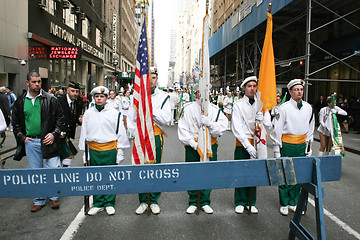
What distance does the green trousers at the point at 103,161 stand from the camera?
438 centimetres

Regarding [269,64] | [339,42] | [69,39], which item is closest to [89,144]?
[269,64]

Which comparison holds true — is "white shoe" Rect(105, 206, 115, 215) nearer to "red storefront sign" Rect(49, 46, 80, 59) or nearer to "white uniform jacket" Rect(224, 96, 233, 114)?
"white uniform jacket" Rect(224, 96, 233, 114)

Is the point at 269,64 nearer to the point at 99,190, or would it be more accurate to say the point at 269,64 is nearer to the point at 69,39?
the point at 99,190

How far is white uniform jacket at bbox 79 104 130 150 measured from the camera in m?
4.31

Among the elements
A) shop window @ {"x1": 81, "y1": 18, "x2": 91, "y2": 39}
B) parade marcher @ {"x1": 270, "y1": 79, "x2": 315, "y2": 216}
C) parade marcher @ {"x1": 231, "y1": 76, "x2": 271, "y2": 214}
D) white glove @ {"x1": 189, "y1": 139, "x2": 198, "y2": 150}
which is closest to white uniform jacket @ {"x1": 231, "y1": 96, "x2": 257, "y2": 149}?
parade marcher @ {"x1": 231, "y1": 76, "x2": 271, "y2": 214}

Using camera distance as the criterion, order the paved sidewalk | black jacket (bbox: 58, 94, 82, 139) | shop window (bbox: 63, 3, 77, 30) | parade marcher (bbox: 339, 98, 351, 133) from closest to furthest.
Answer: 1. black jacket (bbox: 58, 94, 82, 139)
2. the paved sidewalk
3. parade marcher (bbox: 339, 98, 351, 133)
4. shop window (bbox: 63, 3, 77, 30)

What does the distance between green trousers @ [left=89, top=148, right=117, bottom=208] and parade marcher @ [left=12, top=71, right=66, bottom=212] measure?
0.66 metres

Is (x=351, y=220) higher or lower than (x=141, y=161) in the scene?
lower

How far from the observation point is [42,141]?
14.5 ft

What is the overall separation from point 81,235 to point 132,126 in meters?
1.66

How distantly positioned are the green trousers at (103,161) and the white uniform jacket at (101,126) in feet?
0.61

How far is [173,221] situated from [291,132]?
2183 millimetres

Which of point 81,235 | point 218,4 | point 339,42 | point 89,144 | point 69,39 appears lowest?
point 81,235

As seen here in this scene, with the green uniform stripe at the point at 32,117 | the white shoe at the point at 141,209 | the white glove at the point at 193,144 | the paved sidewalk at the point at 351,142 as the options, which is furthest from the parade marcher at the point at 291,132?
the paved sidewalk at the point at 351,142
